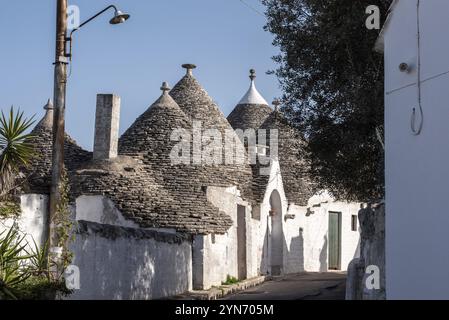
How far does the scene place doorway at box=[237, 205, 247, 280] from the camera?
25375 millimetres

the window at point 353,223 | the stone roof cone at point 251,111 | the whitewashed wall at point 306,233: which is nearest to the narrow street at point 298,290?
the whitewashed wall at point 306,233

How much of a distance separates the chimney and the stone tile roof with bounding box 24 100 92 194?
1.01 metres

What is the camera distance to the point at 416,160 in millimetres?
10719

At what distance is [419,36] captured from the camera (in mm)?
10812

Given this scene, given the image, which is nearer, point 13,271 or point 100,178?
point 13,271

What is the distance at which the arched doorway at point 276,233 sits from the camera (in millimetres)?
29234

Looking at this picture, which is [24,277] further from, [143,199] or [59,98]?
[143,199]

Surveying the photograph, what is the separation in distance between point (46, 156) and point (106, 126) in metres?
2.39

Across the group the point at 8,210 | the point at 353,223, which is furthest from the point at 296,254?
the point at 8,210

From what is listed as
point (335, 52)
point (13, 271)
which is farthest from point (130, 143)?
point (13, 271)

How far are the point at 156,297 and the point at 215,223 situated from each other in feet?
14.6

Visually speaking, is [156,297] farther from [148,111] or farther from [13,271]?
[148,111]

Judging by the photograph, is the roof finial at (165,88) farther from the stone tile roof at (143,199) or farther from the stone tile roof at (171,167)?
the stone tile roof at (143,199)

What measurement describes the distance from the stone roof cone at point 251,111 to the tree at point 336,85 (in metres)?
15.7
